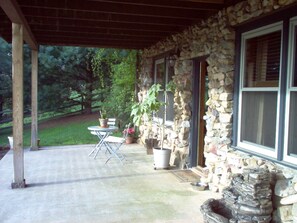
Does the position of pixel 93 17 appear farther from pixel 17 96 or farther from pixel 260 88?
pixel 260 88

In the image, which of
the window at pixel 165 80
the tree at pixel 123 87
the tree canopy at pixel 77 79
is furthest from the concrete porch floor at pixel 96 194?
the tree canopy at pixel 77 79

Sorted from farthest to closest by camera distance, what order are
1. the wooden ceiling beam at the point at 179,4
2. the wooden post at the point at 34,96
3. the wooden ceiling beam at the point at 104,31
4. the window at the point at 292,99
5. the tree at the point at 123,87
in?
the tree at the point at 123,87, the wooden post at the point at 34,96, the wooden ceiling beam at the point at 104,31, the wooden ceiling beam at the point at 179,4, the window at the point at 292,99

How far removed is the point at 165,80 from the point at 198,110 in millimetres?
1631

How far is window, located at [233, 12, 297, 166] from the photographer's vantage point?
322 centimetres

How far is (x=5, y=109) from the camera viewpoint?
42.7ft

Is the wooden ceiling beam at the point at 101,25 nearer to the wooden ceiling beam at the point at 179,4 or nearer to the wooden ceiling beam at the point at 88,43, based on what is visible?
the wooden ceiling beam at the point at 179,4

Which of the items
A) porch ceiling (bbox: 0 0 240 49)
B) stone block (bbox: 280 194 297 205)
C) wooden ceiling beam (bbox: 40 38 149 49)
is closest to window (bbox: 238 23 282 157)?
stone block (bbox: 280 194 297 205)

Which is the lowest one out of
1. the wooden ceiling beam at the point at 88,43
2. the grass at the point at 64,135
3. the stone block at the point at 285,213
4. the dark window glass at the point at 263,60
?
the grass at the point at 64,135

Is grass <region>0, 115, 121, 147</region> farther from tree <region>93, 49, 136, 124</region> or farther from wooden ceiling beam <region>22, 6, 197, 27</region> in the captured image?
wooden ceiling beam <region>22, 6, 197, 27</region>

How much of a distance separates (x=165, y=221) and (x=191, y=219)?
29 cm

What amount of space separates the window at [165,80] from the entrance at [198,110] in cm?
78

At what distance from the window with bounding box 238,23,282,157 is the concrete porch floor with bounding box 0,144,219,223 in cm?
102

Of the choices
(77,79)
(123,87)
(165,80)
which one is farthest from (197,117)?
(77,79)

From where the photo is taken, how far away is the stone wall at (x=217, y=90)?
3719 mm
